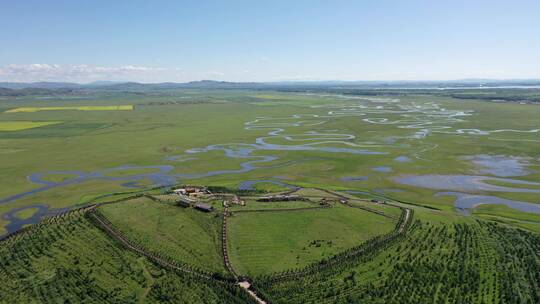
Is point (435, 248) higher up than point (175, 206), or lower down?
lower down

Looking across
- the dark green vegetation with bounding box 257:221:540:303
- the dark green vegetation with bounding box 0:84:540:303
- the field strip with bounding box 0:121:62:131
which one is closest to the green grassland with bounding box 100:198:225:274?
the dark green vegetation with bounding box 0:84:540:303

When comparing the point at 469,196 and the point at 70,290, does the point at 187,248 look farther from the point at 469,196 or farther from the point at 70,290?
the point at 469,196

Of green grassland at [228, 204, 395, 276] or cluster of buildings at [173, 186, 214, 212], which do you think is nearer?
green grassland at [228, 204, 395, 276]

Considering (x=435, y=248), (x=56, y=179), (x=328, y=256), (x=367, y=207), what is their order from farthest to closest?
(x=56, y=179) < (x=367, y=207) < (x=435, y=248) < (x=328, y=256)

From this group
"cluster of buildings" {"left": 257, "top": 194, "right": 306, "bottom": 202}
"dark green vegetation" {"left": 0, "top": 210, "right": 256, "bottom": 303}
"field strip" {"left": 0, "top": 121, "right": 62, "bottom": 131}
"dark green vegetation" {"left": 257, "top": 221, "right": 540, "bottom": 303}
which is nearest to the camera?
"dark green vegetation" {"left": 0, "top": 210, "right": 256, "bottom": 303}

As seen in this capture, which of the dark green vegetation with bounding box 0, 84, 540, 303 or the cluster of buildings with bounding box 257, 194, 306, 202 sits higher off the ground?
the cluster of buildings with bounding box 257, 194, 306, 202

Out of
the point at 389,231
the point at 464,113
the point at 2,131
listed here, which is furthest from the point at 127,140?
the point at 464,113

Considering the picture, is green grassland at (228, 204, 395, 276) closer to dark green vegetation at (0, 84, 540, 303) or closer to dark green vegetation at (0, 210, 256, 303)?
dark green vegetation at (0, 84, 540, 303)
